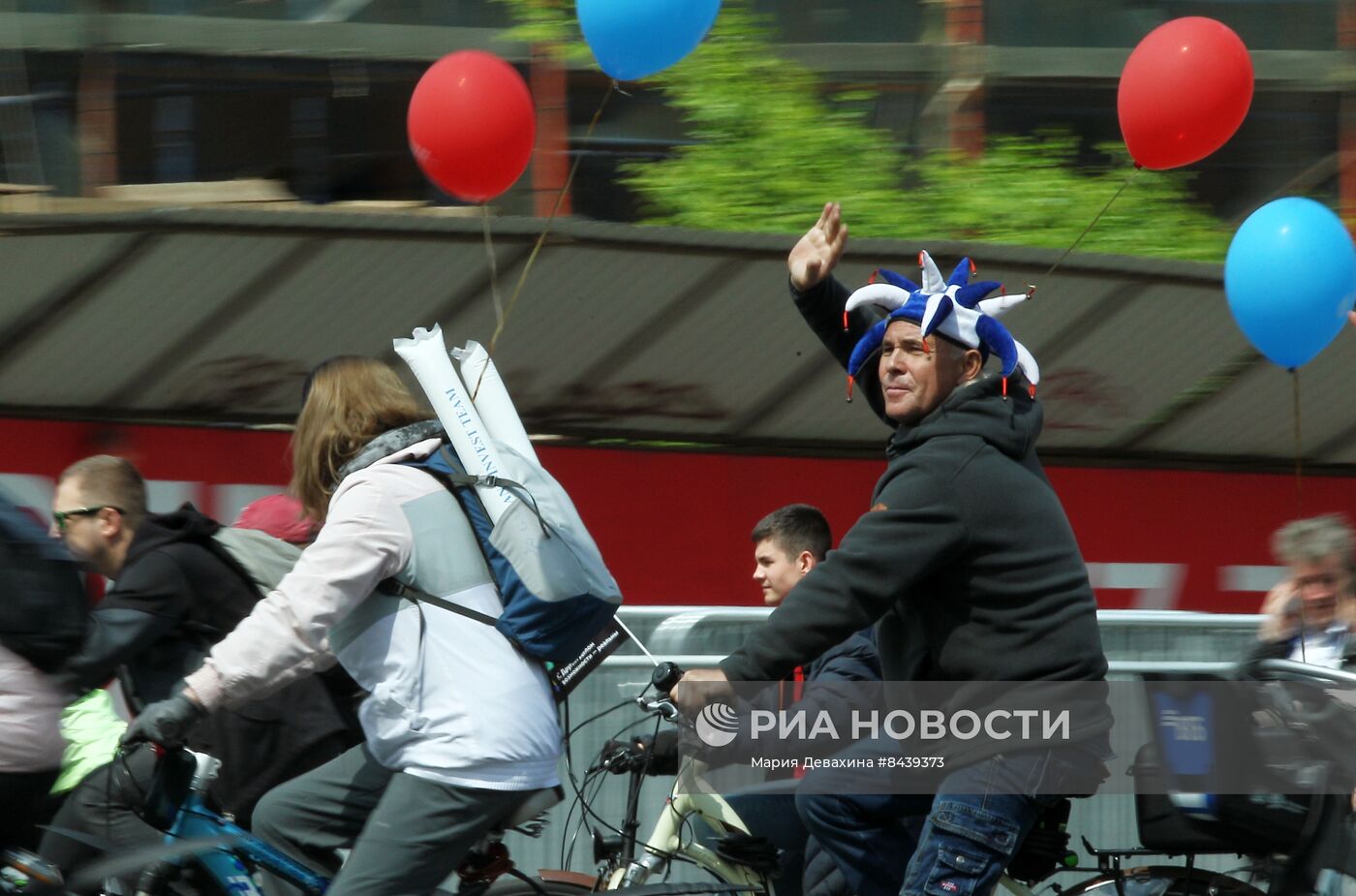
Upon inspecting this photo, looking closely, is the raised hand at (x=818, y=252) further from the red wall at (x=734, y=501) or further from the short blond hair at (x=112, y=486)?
the red wall at (x=734, y=501)

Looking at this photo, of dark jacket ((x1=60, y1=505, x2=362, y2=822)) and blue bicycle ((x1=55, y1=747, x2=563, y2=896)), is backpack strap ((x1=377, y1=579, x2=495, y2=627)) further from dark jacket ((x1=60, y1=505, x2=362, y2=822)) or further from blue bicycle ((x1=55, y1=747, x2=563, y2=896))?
dark jacket ((x1=60, y1=505, x2=362, y2=822))

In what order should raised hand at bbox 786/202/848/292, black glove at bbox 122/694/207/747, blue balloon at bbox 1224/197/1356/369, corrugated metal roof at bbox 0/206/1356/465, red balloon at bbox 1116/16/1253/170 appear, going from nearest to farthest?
black glove at bbox 122/694/207/747, raised hand at bbox 786/202/848/292, blue balloon at bbox 1224/197/1356/369, red balloon at bbox 1116/16/1253/170, corrugated metal roof at bbox 0/206/1356/465

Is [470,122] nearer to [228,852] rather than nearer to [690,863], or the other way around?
[690,863]

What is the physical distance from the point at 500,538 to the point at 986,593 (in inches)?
40.3

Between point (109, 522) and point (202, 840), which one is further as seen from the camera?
point (109, 522)

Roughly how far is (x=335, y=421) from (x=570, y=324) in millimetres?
4289

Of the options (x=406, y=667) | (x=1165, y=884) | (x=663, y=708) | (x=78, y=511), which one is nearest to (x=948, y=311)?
(x=663, y=708)

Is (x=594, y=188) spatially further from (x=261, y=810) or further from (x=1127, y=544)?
(x=261, y=810)

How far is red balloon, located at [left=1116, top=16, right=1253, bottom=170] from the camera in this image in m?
6.11

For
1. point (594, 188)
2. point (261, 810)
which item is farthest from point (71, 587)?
point (594, 188)

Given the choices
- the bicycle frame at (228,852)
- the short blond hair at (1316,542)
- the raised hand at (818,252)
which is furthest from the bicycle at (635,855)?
the raised hand at (818,252)

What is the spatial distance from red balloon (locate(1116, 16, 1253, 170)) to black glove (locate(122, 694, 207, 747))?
395 centimetres

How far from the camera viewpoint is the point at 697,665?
5727 mm

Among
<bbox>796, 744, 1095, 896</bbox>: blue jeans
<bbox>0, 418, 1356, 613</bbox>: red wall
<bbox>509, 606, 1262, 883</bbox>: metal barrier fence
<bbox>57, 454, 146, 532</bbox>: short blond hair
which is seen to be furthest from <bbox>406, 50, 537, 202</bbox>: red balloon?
<bbox>796, 744, 1095, 896</bbox>: blue jeans
